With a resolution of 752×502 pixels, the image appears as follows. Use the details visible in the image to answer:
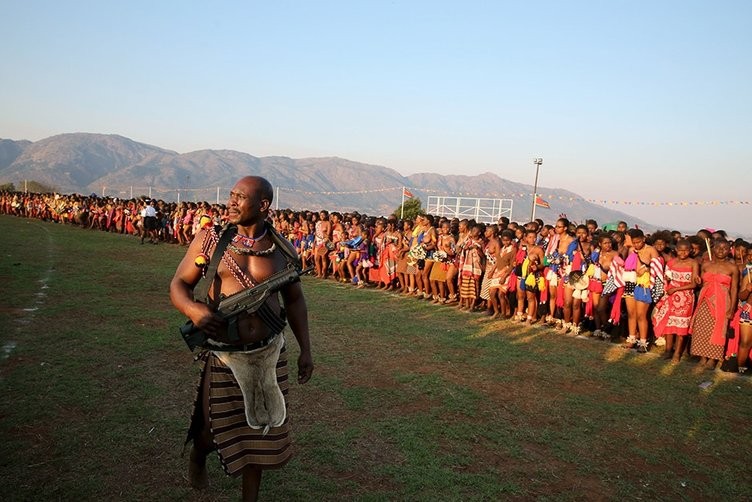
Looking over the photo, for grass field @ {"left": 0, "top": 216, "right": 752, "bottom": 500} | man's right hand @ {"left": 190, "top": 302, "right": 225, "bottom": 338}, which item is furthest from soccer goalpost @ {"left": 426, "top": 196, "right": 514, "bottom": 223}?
man's right hand @ {"left": 190, "top": 302, "right": 225, "bottom": 338}

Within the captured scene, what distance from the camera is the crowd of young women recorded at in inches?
299

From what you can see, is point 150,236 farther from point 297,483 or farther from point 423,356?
point 297,483

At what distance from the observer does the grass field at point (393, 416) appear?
374 cm

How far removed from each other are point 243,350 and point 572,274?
7517 millimetres

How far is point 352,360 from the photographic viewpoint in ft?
21.8

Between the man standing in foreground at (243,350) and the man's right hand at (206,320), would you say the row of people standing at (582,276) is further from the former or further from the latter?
the man's right hand at (206,320)

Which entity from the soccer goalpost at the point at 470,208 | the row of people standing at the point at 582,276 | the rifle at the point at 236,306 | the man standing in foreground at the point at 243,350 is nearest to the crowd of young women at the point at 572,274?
the row of people standing at the point at 582,276

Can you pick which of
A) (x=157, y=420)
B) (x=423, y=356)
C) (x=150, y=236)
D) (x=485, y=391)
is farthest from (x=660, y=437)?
(x=150, y=236)

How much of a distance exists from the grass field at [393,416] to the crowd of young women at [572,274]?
72cm

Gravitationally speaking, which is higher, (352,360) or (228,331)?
(228,331)

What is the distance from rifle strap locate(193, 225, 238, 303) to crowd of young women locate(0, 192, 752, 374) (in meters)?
1.66

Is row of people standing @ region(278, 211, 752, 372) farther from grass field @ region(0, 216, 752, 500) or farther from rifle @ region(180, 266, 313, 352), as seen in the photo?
rifle @ region(180, 266, 313, 352)

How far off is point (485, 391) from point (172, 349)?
399 cm

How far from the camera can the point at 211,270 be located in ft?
9.98
